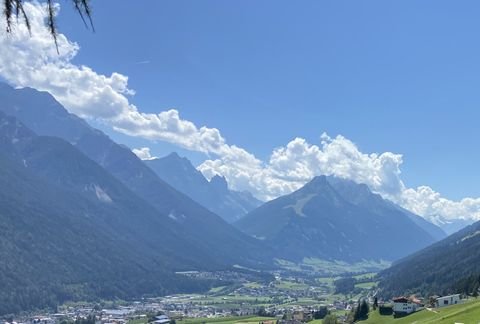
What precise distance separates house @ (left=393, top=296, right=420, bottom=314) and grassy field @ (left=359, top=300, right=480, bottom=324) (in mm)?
2609

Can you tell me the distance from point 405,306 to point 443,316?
4050cm

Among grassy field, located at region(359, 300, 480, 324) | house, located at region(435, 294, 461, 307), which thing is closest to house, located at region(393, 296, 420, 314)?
grassy field, located at region(359, 300, 480, 324)

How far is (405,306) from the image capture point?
433ft

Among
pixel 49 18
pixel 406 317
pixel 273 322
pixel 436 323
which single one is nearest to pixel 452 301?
pixel 406 317

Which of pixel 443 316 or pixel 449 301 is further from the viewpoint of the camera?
pixel 449 301

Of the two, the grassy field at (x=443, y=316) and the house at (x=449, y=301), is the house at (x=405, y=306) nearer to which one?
the grassy field at (x=443, y=316)

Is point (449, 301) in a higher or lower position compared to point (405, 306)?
higher

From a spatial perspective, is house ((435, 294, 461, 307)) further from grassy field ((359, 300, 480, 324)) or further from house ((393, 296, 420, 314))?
grassy field ((359, 300, 480, 324))

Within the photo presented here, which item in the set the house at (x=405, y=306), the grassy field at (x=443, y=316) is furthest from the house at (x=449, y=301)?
the grassy field at (x=443, y=316)

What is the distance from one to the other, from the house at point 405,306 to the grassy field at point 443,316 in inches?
103

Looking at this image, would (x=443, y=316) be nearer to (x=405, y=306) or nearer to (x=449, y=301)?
(x=449, y=301)

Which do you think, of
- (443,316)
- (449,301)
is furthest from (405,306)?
(443,316)

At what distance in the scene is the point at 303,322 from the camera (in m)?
173

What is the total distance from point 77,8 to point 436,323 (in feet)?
268
